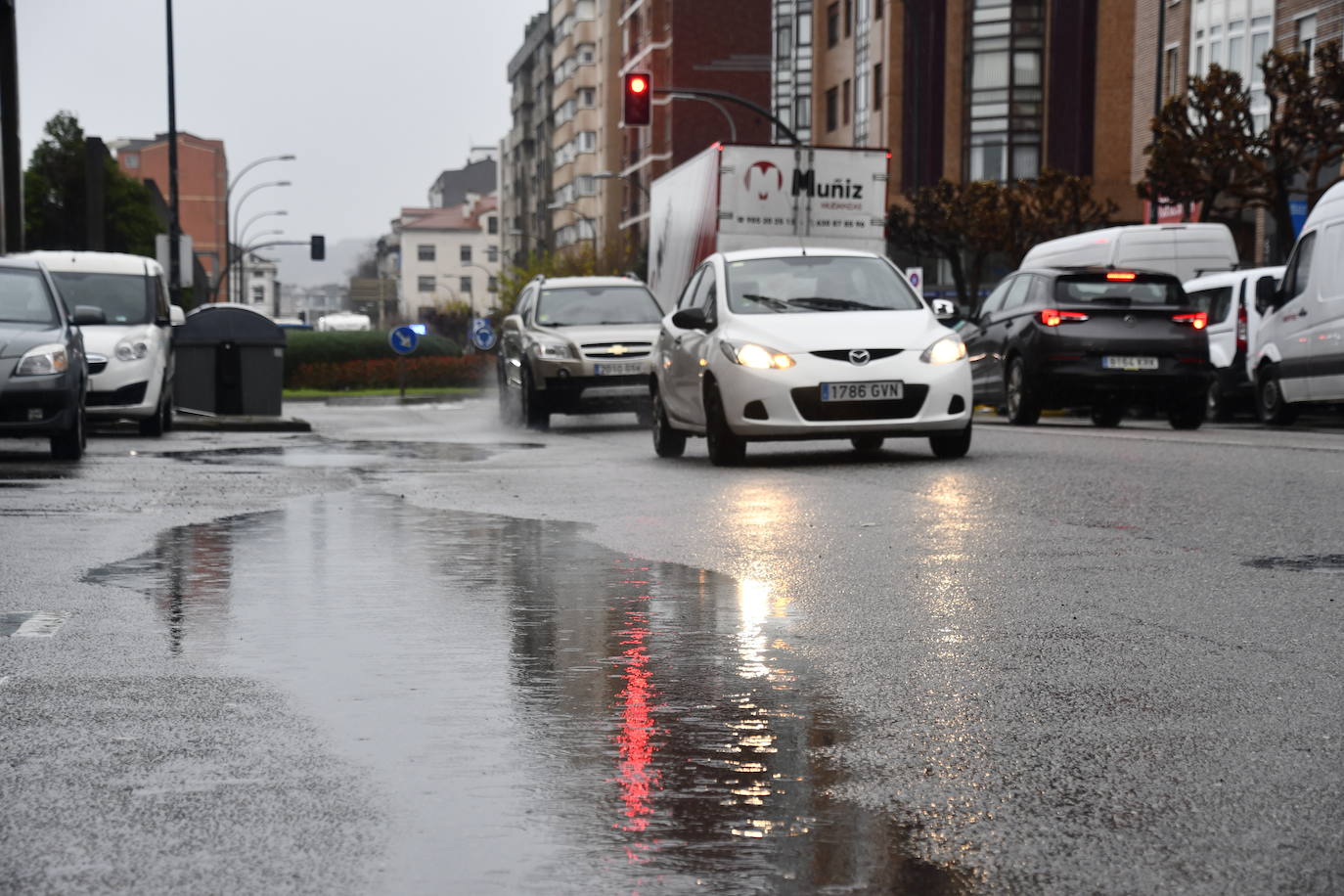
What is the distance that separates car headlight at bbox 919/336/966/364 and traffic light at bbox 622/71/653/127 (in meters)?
21.3

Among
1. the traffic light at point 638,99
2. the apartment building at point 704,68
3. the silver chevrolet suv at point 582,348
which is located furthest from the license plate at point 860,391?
the apartment building at point 704,68

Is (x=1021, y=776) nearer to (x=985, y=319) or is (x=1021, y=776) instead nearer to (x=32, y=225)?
(x=985, y=319)

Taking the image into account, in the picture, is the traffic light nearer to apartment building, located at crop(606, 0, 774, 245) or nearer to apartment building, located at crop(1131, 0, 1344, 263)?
apartment building, located at crop(1131, 0, 1344, 263)

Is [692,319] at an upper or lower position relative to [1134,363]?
upper

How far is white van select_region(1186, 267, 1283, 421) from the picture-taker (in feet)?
83.0

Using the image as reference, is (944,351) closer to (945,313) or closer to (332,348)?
(945,313)

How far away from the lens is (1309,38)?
1738 inches

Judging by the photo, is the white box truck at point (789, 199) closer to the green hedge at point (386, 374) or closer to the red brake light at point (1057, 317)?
the red brake light at point (1057, 317)

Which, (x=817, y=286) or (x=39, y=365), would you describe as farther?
(x=39, y=365)

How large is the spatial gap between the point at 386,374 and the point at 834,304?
4056 centimetres

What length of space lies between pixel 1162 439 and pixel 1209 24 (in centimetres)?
3599

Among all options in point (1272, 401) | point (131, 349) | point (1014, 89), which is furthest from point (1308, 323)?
point (1014, 89)

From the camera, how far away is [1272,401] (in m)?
23.0

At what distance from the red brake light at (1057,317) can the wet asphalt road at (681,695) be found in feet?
31.1
